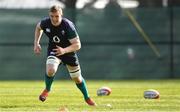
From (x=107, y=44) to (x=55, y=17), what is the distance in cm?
1789

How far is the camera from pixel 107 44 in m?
31.4

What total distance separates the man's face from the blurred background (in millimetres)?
17069

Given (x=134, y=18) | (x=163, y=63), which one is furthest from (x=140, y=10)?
(x=163, y=63)

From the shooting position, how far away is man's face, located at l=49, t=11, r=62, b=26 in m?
13.5

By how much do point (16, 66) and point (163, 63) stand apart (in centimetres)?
643

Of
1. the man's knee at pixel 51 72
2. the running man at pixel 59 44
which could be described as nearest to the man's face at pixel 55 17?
the running man at pixel 59 44

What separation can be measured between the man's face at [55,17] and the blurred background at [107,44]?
17.1 meters

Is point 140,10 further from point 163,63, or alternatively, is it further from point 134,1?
point 134,1

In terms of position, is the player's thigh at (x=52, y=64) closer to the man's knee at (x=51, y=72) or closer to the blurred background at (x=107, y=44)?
the man's knee at (x=51, y=72)

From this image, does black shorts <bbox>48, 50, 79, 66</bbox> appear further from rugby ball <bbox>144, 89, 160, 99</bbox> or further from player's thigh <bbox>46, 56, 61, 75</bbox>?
rugby ball <bbox>144, 89, 160, 99</bbox>

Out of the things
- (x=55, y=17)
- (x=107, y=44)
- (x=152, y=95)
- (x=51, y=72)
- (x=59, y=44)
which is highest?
(x=55, y=17)

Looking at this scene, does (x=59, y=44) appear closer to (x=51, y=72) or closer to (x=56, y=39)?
(x=56, y=39)

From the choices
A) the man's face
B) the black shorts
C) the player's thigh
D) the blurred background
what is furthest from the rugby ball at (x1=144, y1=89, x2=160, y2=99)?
the blurred background

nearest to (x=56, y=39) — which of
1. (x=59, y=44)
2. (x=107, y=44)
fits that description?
(x=59, y=44)
